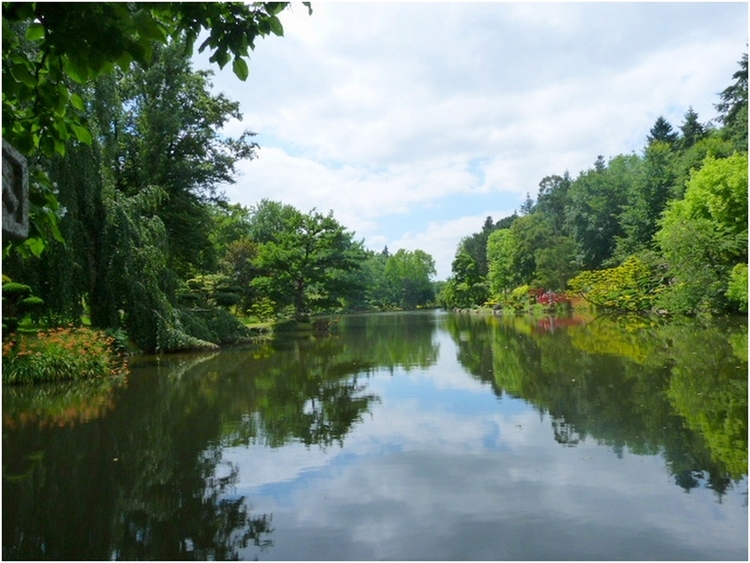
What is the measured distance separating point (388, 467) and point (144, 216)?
13.5 m

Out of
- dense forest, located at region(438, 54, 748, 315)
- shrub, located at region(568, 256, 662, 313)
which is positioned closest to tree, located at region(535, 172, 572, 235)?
dense forest, located at region(438, 54, 748, 315)

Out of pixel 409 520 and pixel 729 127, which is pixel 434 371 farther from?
pixel 729 127

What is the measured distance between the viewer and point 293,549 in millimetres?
3334

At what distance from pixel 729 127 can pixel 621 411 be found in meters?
31.3

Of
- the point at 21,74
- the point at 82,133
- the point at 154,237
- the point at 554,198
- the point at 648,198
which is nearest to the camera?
the point at 21,74

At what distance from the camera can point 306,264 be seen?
1017 inches

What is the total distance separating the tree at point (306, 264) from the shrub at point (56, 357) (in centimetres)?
1441

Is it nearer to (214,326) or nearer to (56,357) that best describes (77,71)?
(56,357)

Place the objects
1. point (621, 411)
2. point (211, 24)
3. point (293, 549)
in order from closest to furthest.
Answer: point (211, 24) → point (293, 549) → point (621, 411)

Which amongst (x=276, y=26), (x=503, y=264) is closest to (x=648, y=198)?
(x=503, y=264)

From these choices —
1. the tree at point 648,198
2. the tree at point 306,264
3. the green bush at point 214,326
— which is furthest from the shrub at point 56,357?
the tree at point 648,198

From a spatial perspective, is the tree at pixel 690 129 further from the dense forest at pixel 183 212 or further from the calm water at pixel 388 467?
the calm water at pixel 388 467

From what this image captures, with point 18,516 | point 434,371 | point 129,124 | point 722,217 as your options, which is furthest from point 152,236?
point 722,217

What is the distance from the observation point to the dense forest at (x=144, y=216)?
2.58 m
